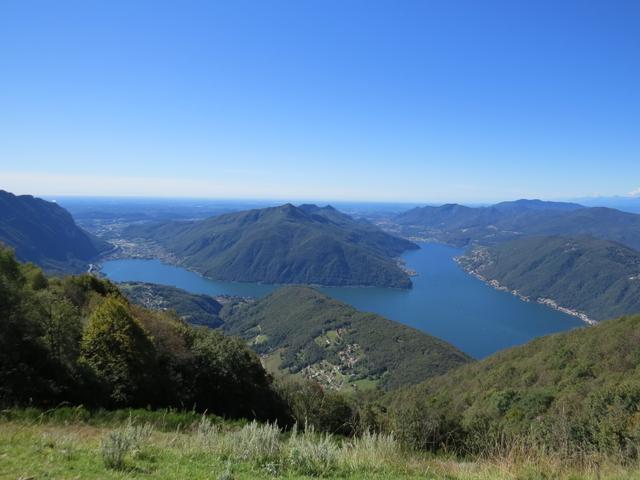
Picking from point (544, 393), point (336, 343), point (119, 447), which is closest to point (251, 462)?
point (119, 447)

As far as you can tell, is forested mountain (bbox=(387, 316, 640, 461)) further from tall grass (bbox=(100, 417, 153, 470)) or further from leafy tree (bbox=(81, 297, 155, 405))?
leafy tree (bbox=(81, 297, 155, 405))

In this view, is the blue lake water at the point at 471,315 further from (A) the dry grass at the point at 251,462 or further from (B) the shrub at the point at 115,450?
(B) the shrub at the point at 115,450

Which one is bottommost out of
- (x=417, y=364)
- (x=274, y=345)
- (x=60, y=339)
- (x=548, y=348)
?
(x=274, y=345)

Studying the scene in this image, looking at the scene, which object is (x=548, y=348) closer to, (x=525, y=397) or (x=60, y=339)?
(x=525, y=397)

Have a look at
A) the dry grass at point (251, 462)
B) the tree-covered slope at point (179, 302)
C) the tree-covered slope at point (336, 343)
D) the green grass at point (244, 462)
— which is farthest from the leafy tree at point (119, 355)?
the tree-covered slope at point (179, 302)

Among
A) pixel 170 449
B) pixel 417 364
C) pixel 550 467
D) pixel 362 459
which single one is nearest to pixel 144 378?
pixel 170 449

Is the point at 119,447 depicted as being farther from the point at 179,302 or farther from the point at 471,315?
the point at 471,315
